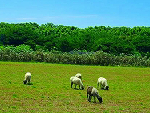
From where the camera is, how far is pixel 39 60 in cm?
6178

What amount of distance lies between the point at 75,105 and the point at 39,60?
47.8 m

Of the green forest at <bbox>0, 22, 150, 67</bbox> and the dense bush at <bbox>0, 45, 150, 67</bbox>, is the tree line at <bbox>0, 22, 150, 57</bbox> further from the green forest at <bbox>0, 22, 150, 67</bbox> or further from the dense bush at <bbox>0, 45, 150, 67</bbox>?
the dense bush at <bbox>0, 45, 150, 67</bbox>

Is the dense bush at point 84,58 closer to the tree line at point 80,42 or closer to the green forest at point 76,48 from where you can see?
the green forest at point 76,48

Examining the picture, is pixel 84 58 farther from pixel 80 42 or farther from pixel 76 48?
pixel 80 42

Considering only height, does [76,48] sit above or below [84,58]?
above

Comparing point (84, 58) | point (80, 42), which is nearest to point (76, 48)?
point (80, 42)

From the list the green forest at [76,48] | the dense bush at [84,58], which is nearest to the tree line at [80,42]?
the green forest at [76,48]

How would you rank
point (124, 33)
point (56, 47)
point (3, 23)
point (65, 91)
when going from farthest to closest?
point (3, 23) < point (124, 33) < point (56, 47) < point (65, 91)

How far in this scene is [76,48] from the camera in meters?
101

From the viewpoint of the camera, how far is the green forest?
59.5 metres

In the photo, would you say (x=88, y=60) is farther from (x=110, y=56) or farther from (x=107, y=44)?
(x=107, y=44)

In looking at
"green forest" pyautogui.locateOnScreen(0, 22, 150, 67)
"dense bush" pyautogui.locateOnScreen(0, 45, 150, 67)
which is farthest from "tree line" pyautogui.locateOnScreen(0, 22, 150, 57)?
"dense bush" pyautogui.locateOnScreen(0, 45, 150, 67)

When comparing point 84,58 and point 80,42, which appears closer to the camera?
point 84,58

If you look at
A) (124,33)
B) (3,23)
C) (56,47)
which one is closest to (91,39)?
(56,47)
